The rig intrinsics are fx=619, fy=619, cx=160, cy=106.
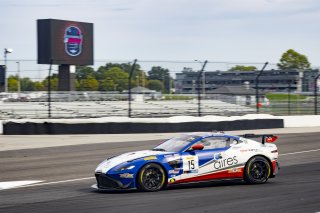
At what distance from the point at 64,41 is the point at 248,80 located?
13.9 m

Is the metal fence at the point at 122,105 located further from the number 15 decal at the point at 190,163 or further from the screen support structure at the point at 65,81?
the number 15 decal at the point at 190,163

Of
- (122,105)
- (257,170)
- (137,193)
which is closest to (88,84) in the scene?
(122,105)

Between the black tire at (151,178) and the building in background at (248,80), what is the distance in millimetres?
16616

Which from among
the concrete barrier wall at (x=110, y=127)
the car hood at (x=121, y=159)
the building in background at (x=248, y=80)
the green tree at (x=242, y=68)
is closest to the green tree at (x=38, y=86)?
the concrete barrier wall at (x=110, y=127)

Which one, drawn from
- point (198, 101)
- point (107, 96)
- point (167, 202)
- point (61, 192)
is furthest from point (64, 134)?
point (167, 202)

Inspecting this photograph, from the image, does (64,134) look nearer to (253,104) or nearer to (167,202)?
(253,104)

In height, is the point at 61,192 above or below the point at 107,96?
below

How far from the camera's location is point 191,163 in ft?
37.4

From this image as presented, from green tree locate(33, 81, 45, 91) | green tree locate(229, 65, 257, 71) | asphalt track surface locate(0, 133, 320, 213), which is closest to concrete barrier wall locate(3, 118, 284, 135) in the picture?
green tree locate(33, 81, 45, 91)

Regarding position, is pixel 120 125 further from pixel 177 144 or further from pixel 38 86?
pixel 177 144

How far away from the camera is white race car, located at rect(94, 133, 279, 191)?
10867mm

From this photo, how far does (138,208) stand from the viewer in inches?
359

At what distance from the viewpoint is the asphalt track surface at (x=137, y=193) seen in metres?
9.21

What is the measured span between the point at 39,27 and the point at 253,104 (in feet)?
48.8
